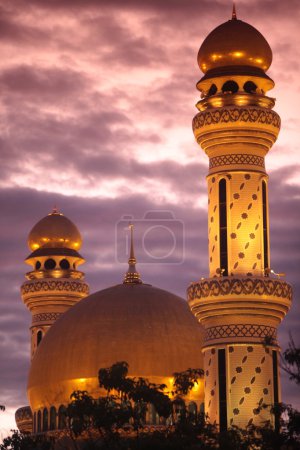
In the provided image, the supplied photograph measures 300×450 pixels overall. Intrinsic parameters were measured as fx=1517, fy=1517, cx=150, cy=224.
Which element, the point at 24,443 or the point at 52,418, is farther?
the point at 52,418

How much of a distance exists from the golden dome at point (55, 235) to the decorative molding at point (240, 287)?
20.7 metres

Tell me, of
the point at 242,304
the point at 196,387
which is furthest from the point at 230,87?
the point at 196,387

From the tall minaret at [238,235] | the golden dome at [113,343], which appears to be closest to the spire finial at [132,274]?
the golden dome at [113,343]

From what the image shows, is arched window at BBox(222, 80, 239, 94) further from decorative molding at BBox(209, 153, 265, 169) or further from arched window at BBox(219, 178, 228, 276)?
arched window at BBox(219, 178, 228, 276)

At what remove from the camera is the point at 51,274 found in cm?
6806

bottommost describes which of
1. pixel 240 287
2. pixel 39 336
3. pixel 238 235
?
pixel 240 287

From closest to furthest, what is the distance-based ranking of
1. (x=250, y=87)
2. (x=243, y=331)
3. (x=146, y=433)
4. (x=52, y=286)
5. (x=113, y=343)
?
(x=146, y=433), (x=243, y=331), (x=250, y=87), (x=113, y=343), (x=52, y=286)

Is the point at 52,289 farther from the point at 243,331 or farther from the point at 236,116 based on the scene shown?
the point at 243,331

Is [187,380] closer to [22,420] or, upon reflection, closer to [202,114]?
[202,114]

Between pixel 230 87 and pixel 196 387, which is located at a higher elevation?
pixel 230 87

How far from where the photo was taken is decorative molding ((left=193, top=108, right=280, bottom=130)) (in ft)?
165

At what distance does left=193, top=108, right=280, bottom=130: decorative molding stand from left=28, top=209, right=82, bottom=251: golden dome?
19.4 metres

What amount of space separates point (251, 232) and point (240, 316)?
9.93 feet

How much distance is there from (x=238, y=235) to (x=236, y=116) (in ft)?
13.0
